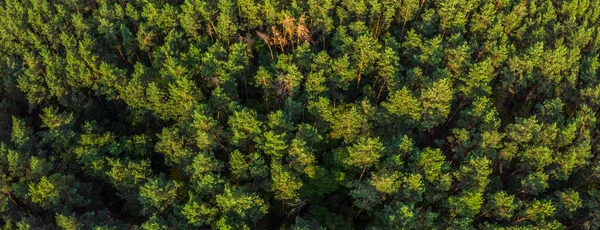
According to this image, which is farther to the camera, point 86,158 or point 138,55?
point 138,55

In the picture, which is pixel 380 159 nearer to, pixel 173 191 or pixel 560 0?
pixel 173 191

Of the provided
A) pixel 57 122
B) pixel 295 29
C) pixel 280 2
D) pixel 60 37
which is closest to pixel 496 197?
pixel 295 29

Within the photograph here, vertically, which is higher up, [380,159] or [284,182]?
[380,159]

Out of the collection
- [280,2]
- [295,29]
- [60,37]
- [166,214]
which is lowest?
[166,214]

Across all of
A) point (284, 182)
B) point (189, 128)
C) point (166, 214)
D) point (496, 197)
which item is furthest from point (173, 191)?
point (496, 197)

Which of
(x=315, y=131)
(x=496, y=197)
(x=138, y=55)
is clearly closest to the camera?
(x=496, y=197)

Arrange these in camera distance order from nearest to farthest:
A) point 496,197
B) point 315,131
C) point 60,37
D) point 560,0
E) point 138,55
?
point 496,197 → point 315,131 → point 60,37 → point 138,55 → point 560,0
